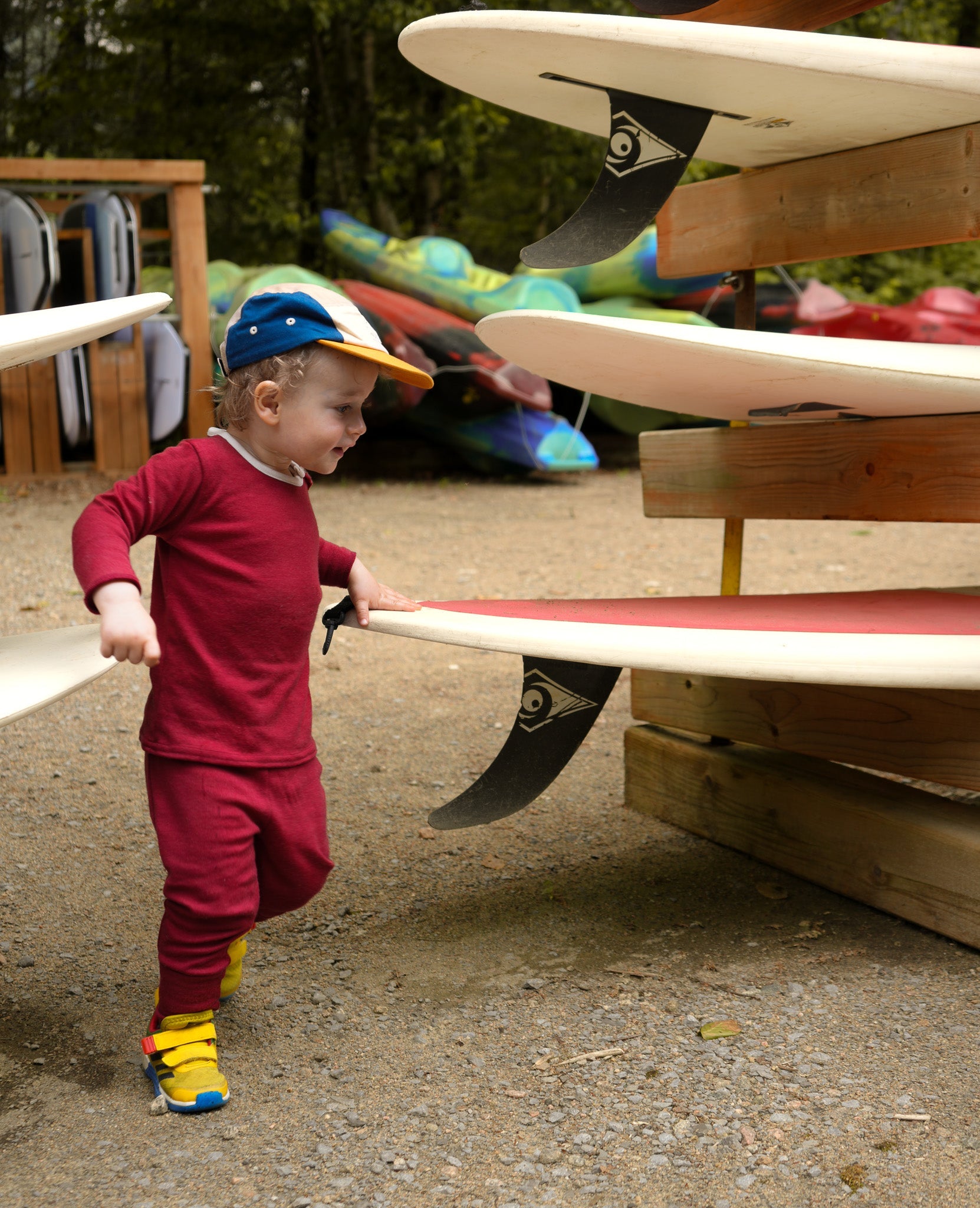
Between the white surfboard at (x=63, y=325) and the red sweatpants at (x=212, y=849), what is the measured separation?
2.07ft

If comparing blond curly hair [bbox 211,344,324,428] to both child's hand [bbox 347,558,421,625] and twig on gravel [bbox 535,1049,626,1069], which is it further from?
twig on gravel [bbox 535,1049,626,1069]

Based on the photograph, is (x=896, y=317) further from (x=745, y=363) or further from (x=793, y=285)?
(x=745, y=363)

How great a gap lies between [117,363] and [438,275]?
2694mm

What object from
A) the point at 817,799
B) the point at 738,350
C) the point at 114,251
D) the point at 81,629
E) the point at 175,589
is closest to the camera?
the point at 175,589

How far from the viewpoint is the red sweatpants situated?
179cm

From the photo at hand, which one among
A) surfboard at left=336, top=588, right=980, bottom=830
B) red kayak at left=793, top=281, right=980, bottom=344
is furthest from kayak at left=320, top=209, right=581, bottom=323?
surfboard at left=336, top=588, right=980, bottom=830

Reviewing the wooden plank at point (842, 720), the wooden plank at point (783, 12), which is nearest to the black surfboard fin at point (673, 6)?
the wooden plank at point (783, 12)

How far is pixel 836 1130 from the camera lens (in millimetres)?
1726

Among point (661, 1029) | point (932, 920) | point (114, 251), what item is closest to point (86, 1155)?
point (661, 1029)

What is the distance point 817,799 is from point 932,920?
1.14ft

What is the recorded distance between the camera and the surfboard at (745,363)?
2168mm

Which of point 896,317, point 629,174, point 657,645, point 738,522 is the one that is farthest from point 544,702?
point 896,317

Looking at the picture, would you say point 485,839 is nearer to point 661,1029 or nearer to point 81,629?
point 661,1029

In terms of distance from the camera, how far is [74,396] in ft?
28.2
